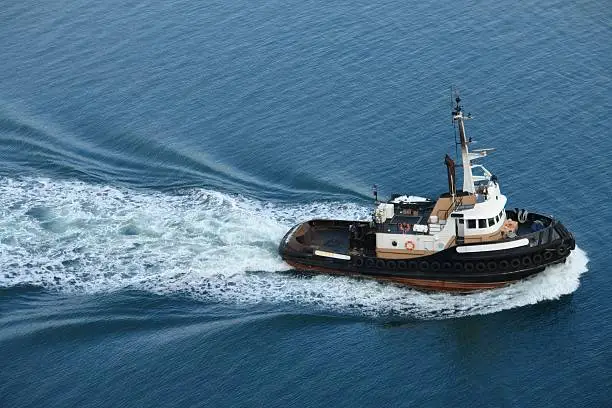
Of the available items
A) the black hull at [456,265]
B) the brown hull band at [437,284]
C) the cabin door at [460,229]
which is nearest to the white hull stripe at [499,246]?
the black hull at [456,265]

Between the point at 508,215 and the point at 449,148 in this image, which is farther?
the point at 449,148

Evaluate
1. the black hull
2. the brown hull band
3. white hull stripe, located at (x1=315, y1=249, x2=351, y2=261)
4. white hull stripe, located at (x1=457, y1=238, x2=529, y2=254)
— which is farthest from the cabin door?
white hull stripe, located at (x1=315, y1=249, x2=351, y2=261)

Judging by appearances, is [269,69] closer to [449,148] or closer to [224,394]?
[449,148]

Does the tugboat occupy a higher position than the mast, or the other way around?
the mast

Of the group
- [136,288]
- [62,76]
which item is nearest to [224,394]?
[136,288]

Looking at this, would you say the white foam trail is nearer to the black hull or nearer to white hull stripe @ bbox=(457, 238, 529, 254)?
the black hull

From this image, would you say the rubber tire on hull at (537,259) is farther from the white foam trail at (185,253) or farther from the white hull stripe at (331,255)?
the white hull stripe at (331,255)
